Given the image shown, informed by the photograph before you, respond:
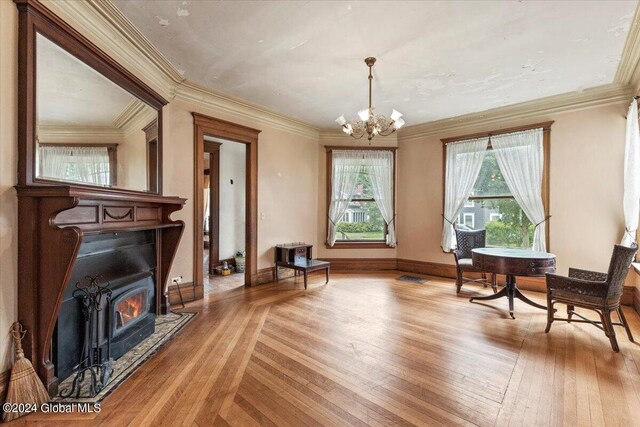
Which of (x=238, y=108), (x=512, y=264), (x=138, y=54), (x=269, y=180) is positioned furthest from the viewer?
(x=269, y=180)

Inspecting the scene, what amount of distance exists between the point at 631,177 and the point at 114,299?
5.68m

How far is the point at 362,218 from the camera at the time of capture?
6.00m

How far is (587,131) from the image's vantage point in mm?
4062

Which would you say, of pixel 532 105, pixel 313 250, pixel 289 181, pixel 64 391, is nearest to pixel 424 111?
pixel 532 105

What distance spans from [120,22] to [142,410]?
9.95 feet

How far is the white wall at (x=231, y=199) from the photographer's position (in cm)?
608

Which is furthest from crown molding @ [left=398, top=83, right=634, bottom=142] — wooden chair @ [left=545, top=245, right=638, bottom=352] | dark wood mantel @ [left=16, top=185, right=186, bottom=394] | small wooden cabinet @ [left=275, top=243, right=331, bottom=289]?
dark wood mantel @ [left=16, top=185, right=186, bottom=394]

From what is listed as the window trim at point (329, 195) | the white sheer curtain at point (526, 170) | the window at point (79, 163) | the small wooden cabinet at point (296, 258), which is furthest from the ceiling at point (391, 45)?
the small wooden cabinet at point (296, 258)

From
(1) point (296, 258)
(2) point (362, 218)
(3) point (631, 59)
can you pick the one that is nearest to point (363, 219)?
(2) point (362, 218)

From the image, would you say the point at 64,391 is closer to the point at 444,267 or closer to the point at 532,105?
the point at 444,267

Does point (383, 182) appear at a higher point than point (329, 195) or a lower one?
higher

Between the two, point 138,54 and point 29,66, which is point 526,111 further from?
point 29,66

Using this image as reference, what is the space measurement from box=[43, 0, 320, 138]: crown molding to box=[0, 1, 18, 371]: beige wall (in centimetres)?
44

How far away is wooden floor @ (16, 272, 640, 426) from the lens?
178 centimetres
